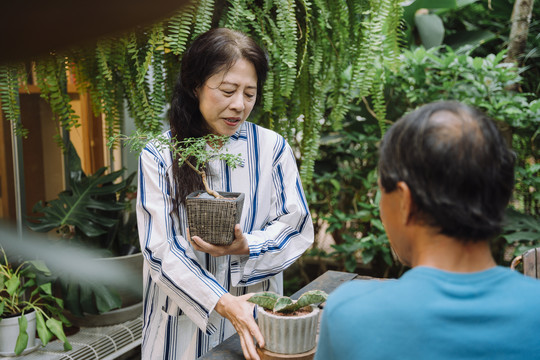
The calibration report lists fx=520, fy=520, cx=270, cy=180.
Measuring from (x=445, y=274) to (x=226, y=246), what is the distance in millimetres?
705

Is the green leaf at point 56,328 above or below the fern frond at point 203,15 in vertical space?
below

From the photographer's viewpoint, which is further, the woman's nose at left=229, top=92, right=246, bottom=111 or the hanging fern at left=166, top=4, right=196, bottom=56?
the hanging fern at left=166, top=4, right=196, bottom=56

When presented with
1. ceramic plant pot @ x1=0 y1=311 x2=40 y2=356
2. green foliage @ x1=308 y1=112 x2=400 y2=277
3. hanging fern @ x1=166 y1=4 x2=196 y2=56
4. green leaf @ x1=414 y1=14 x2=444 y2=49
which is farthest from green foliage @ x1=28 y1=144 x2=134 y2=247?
green leaf @ x1=414 y1=14 x2=444 y2=49

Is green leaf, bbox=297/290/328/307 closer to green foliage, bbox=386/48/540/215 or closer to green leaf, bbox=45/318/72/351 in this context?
green leaf, bbox=45/318/72/351

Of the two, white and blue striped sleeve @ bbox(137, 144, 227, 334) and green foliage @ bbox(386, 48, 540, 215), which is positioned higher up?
green foliage @ bbox(386, 48, 540, 215)

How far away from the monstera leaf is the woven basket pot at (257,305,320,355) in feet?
5.35

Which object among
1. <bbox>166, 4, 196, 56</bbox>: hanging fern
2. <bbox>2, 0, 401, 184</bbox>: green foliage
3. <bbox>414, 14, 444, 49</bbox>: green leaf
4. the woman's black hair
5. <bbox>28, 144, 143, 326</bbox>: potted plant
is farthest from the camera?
<bbox>414, 14, 444, 49</bbox>: green leaf

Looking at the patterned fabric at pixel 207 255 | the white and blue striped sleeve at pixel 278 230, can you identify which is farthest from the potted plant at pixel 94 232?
the white and blue striped sleeve at pixel 278 230

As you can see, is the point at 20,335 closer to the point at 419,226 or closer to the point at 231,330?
the point at 231,330

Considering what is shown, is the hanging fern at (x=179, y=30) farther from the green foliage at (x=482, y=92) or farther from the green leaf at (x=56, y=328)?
the green foliage at (x=482, y=92)

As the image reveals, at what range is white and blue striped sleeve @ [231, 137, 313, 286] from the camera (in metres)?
1.46

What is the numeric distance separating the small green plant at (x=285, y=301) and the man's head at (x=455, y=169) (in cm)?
41

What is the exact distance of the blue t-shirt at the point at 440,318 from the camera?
2.14 feet

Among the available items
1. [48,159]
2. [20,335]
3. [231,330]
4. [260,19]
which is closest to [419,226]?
[231,330]
